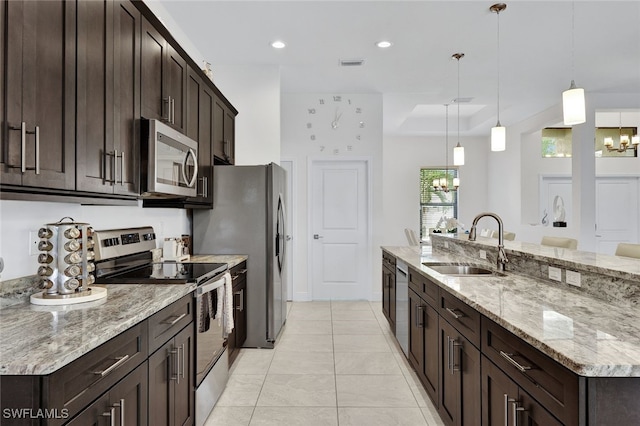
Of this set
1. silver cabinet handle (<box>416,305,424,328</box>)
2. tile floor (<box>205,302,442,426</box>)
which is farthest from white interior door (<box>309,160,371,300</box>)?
silver cabinet handle (<box>416,305,424,328</box>)

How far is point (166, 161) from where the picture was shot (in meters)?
2.32

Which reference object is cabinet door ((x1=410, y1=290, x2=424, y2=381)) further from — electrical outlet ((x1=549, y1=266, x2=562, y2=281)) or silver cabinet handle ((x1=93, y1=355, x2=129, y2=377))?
silver cabinet handle ((x1=93, y1=355, x2=129, y2=377))

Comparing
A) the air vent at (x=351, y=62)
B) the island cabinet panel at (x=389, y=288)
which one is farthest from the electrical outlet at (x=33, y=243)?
the air vent at (x=351, y=62)

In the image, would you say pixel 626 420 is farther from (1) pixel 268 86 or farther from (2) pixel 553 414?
(1) pixel 268 86

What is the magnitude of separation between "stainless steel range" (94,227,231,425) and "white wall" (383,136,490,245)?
6.39 m

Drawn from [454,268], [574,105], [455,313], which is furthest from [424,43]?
[455,313]

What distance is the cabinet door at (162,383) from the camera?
1.59 metres

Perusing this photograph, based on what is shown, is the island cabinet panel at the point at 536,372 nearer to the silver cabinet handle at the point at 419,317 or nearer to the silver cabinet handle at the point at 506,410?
the silver cabinet handle at the point at 506,410

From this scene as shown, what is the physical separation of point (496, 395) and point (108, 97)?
7.02 ft

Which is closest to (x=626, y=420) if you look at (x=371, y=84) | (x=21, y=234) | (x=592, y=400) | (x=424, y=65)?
(x=592, y=400)

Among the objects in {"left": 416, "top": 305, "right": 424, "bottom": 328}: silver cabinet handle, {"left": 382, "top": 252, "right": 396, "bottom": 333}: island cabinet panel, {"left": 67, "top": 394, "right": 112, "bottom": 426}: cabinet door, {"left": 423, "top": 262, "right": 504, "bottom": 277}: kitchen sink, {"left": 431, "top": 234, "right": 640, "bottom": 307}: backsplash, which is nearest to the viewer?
{"left": 67, "top": 394, "right": 112, "bottom": 426}: cabinet door

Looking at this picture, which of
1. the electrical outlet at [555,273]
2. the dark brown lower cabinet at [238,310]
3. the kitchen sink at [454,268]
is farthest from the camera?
the dark brown lower cabinet at [238,310]

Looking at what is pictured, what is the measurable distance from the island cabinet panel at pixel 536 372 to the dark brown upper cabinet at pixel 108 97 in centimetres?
181

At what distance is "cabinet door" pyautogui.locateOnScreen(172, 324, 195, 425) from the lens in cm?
186
